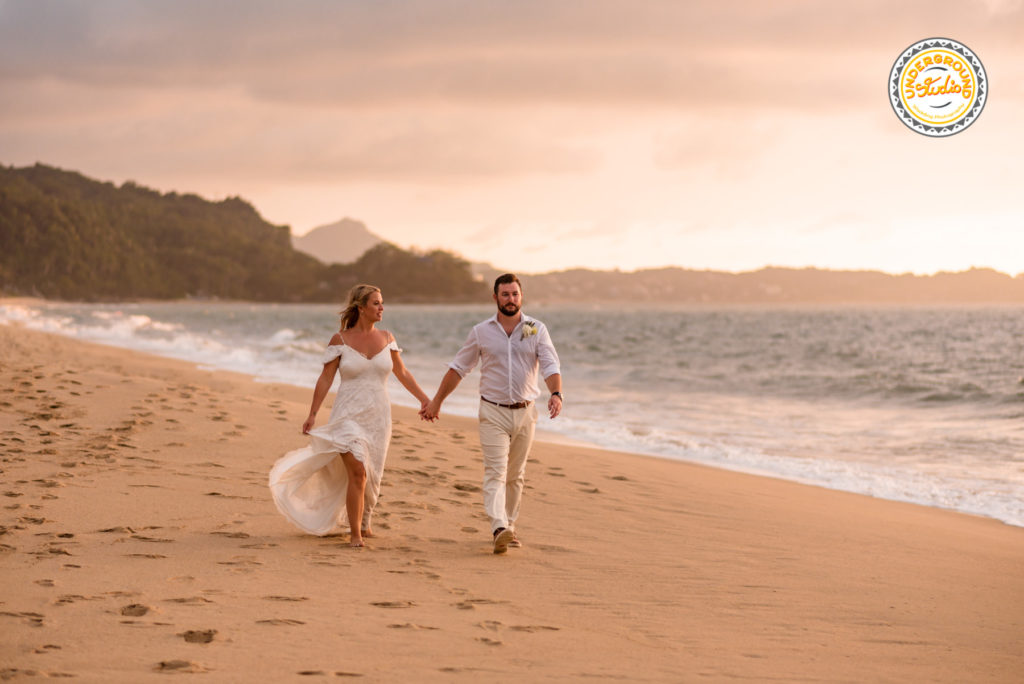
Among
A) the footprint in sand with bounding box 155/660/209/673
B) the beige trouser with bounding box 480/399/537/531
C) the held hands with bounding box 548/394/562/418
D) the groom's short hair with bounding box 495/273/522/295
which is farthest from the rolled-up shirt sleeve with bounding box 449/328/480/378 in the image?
the footprint in sand with bounding box 155/660/209/673

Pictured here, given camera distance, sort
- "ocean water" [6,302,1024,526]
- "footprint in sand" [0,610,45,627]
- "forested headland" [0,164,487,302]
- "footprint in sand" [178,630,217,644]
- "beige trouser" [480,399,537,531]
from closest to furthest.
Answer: "footprint in sand" [178,630,217,644] → "footprint in sand" [0,610,45,627] → "beige trouser" [480,399,537,531] → "ocean water" [6,302,1024,526] → "forested headland" [0,164,487,302]

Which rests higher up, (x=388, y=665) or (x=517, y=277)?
(x=517, y=277)

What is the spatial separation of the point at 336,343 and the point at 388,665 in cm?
277

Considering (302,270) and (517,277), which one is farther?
(302,270)

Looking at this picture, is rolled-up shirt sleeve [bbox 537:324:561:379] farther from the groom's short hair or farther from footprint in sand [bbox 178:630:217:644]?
footprint in sand [bbox 178:630:217:644]

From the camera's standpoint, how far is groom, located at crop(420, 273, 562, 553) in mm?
6098

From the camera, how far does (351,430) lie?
20.4 ft

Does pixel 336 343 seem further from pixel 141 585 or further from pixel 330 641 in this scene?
pixel 330 641

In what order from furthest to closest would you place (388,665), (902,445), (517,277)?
1. (902,445)
2. (517,277)
3. (388,665)

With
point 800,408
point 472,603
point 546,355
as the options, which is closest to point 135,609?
point 472,603

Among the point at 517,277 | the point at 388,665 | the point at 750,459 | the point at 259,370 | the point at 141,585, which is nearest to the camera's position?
the point at 388,665

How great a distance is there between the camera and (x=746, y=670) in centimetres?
422

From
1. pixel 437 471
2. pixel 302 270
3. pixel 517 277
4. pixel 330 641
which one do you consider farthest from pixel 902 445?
pixel 302 270

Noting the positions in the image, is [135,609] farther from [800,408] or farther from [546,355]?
[800,408]
